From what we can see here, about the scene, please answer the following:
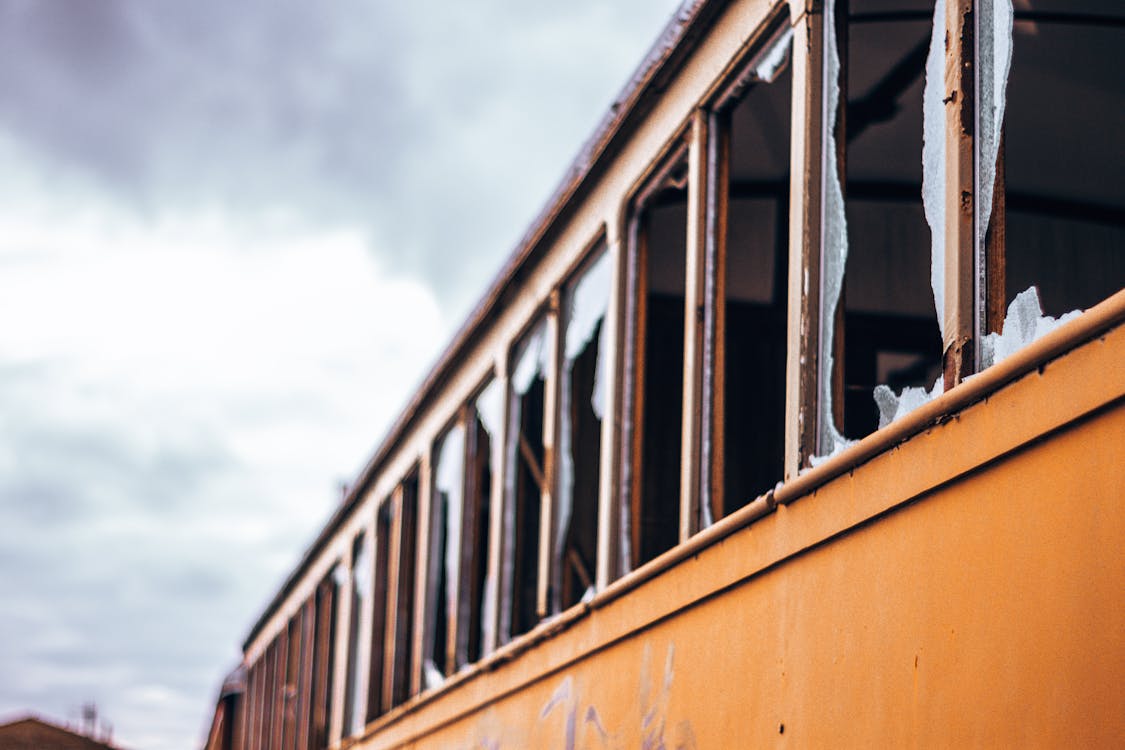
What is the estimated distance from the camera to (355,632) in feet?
34.3

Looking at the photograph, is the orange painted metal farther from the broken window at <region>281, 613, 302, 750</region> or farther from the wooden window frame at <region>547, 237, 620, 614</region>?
the broken window at <region>281, 613, 302, 750</region>

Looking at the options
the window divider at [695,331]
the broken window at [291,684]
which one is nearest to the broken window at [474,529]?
the window divider at [695,331]

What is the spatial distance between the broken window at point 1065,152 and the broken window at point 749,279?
91 cm

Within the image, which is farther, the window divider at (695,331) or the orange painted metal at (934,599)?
the window divider at (695,331)

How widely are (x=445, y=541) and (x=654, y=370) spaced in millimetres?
1472

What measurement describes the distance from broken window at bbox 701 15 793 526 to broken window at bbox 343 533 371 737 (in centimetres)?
301

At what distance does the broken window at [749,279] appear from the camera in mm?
4441

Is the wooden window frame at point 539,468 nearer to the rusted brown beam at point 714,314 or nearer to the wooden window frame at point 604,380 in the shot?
the wooden window frame at point 604,380

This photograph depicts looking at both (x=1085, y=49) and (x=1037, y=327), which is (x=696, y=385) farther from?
(x=1085, y=49)

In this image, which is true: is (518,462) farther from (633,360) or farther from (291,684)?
(291,684)

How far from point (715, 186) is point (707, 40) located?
43cm

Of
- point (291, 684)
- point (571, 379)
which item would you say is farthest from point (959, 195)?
point (291, 684)

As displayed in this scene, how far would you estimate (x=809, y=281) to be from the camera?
12.2 feet

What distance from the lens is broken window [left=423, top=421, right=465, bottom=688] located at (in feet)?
24.6
